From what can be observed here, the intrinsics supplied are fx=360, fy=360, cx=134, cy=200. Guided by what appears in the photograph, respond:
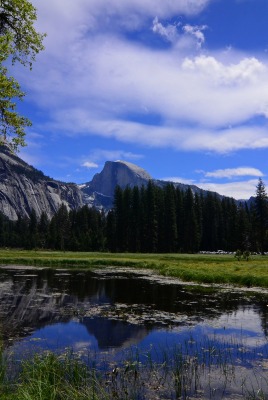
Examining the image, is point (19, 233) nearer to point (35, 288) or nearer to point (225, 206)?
point (225, 206)

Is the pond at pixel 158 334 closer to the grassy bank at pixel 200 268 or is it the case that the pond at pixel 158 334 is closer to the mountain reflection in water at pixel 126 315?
the mountain reflection in water at pixel 126 315

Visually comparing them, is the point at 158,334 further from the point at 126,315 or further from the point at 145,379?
the point at 145,379

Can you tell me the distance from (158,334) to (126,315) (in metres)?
4.78

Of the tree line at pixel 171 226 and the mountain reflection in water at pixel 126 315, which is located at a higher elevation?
the tree line at pixel 171 226

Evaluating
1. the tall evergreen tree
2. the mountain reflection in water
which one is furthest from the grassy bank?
the tall evergreen tree

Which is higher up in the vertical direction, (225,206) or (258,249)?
(225,206)

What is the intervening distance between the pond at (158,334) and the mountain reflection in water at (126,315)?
46 mm

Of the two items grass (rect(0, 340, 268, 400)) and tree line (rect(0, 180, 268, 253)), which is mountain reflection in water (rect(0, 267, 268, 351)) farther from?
tree line (rect(0, 180, 268, 253))

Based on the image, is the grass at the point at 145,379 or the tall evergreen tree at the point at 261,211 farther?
the tall evergreen tree at the point at 261,211

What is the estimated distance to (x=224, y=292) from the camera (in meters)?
31.9

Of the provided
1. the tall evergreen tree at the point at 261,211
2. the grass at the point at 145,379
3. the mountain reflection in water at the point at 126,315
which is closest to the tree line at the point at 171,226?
the tall evergreen tree at the point at 261,211

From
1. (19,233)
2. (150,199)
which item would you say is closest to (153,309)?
(150,199)

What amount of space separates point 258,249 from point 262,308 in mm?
98994

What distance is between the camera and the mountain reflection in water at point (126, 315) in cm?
1712
